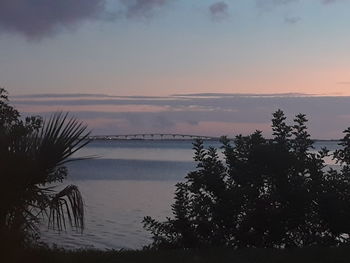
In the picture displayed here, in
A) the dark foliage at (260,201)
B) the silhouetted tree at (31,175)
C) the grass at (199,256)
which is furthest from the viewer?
the dark foliage at (260,201)

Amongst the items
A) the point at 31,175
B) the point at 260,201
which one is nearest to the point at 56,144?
the point at 31,175

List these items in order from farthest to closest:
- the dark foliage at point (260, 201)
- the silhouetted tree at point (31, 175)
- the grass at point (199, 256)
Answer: the dark foliage at point (260, 201) < the grass at point (199, 256) < the silhouetted tree at point (31, 175)

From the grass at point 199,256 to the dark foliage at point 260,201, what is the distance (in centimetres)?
128

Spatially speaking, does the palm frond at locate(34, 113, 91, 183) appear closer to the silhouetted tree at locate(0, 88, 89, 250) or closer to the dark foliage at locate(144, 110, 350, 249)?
the silhouetted tree at locate(0, 88, 89, 250)

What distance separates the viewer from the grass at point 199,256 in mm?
8237

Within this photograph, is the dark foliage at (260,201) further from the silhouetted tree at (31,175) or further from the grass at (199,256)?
the silhouetted tree at (31,175)

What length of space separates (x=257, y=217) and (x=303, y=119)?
Result: 2.36 metres

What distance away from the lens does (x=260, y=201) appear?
11047 mm

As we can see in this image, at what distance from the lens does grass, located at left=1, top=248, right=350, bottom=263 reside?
27.0 feet

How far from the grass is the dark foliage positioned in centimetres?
128

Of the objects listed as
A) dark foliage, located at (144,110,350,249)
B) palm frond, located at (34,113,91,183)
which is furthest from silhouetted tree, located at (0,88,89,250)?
dark foliage, located at (144,110,350,249)

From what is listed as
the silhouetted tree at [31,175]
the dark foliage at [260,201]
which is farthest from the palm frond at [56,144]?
the dark foliage at [260,201]

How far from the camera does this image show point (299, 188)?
11.0 meters

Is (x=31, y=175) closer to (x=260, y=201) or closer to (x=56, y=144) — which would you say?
(x=56, y=144)
